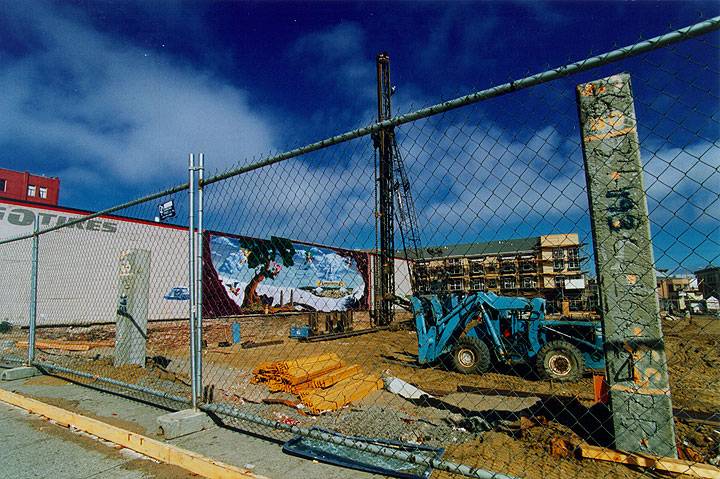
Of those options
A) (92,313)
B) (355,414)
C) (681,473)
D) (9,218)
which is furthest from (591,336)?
(9,218)

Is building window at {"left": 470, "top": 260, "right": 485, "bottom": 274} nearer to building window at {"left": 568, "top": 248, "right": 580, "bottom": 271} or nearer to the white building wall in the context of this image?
building window at {"left": 568, "top": 248, "right": 580, "bottom": 271}

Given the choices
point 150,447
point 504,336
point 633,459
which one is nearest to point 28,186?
point 504,336

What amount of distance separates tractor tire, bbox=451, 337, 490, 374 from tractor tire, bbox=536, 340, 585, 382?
1.17m

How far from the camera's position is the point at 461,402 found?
Result: 691 cm

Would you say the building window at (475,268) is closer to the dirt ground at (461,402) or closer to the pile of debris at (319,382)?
the dirt ground at (461,402)

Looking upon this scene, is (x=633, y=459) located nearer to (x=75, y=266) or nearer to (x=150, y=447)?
(x=150, y=447)

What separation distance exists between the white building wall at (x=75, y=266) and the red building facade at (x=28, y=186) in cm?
3459

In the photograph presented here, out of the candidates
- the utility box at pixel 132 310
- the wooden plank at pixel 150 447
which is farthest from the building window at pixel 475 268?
the wooden plank at pixel 150 447

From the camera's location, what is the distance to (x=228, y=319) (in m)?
16.9

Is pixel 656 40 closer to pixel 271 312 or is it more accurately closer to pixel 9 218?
pixel 9 218

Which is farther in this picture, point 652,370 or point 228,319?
point 228,319

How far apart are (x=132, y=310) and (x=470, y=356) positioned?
776 centimetres

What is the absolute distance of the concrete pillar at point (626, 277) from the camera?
321 centimetres

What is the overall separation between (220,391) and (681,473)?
22.5ft
